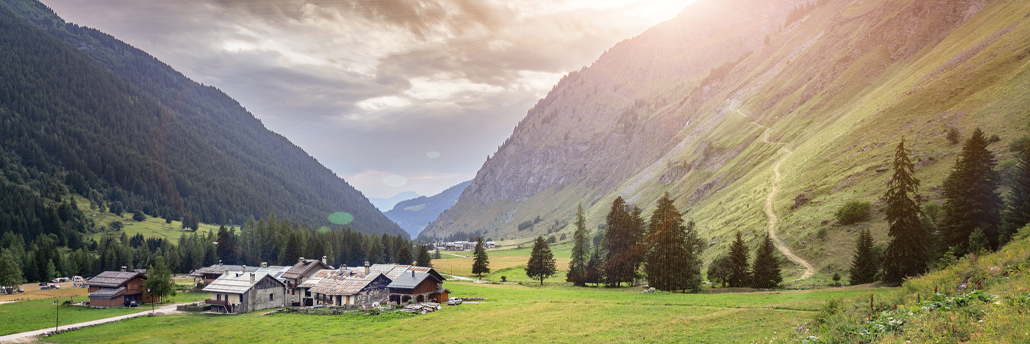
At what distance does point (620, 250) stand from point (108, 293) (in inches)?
3608

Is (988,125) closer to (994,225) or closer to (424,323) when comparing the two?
(994,225)

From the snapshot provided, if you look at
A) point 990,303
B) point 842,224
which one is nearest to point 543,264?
point 842,224

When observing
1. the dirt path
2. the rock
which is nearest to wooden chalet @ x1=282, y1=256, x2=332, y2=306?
the dirt path

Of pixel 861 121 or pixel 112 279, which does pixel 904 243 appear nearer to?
pixel 861 121

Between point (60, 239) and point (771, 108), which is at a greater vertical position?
point (771, 108)

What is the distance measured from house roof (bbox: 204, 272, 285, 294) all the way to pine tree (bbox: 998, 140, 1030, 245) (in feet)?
312

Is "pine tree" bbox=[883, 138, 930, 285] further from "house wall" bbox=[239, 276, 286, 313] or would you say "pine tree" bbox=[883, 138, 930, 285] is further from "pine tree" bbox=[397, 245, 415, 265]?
"pine tree" bbox=[397, 245, 415, 265]

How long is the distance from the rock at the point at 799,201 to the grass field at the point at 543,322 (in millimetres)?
40208

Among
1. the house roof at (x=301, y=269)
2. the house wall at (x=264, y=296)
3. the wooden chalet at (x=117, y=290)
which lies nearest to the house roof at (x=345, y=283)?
the house roof at (x=301, y=269)

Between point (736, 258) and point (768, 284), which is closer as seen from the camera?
point (768, 284)

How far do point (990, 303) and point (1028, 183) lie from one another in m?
33.9

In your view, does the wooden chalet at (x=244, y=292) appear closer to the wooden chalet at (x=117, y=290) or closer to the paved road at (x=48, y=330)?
the paved road at (x=48, y=330)

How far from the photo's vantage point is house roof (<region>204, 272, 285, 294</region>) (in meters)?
74.2

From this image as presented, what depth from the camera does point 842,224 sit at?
67875mm
